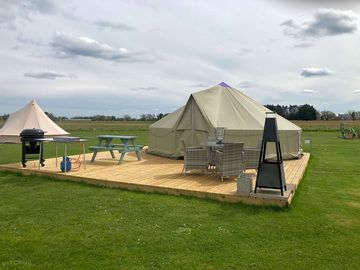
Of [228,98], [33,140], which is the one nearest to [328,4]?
[33,140]

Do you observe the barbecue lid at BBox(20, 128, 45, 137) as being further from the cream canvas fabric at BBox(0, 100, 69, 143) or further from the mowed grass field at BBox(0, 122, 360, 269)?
the cream canvas fabric at BBox(0, 100, 69, 143)

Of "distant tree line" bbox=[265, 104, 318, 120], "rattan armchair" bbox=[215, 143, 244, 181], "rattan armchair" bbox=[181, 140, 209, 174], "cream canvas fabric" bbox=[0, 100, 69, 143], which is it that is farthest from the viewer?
"distant tree line" bbox=[265, 104, 318, 120]

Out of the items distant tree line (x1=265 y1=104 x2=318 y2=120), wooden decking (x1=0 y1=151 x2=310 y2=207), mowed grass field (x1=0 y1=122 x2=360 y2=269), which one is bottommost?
mowed grass field (x1=0 y1=122 x2=360 y2=269)

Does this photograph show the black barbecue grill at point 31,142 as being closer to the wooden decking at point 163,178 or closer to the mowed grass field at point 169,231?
the wooden decking at point 163,178

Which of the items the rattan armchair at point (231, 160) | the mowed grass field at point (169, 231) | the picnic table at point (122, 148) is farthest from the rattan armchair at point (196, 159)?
the picnic table at point (122, 148)

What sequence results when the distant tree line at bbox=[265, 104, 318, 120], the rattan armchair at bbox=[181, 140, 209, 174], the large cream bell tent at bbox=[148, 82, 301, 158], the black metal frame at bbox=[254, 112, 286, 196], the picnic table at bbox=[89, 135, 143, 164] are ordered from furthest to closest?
1. the distant tree line at bbox=[265, 104, 318, 120]
2. the large cream bell tent at bbox=[148, 82, 301, 158]
3. the picnic table at bbox=[89, 135, 143, 164]
4. the rattan armchair at bbox=[181, 140, 209, 174]
5. the black metal frame at bbox=[254, 112, 286, 196]

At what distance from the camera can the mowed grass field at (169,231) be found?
3.60m

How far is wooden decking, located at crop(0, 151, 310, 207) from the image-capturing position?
5805 mm

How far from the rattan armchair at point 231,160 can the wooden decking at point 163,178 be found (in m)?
0.19

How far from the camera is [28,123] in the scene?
57.2 feet

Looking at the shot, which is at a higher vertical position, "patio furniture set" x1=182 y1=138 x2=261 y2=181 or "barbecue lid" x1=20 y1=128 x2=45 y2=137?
A: "barbecue lid" x1=20 y1=128 x2=45 y2=137

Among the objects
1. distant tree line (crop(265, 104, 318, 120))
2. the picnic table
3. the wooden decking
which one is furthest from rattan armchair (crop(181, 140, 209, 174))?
distant tree line (crop(265, 104, 318, 120))

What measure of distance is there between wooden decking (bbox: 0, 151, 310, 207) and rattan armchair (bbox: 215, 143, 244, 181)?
0.63 ft

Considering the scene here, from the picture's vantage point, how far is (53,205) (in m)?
5.64
